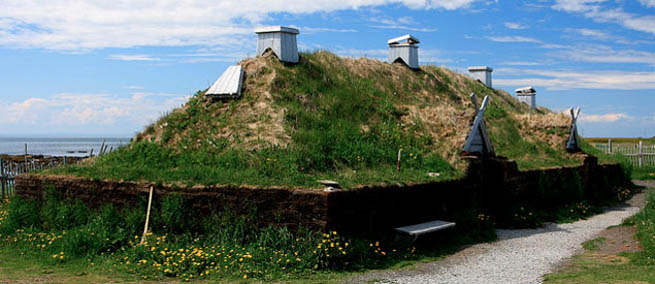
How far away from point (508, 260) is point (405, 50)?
13470 mm

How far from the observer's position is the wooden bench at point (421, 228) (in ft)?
35.9

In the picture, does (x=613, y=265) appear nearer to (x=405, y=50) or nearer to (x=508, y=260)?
(x=508, y=260)

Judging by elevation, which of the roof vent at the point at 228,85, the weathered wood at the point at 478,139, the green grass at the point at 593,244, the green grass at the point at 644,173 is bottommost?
the green grass at the point at 593,244

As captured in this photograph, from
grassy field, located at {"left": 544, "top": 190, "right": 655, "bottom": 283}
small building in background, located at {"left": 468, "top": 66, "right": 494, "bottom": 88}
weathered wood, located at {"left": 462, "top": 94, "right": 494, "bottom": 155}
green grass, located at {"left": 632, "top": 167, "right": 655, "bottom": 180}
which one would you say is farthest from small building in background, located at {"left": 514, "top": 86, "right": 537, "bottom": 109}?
grassy field, located at {"left": 544, "top": 190, "right": 655, "bottom": 283}

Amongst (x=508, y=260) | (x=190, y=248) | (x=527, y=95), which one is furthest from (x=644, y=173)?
(x=190, y=248)

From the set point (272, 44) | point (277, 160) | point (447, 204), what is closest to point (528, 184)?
point (447, 204)

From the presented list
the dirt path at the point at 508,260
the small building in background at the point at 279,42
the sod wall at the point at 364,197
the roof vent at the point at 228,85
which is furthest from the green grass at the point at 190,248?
the small building in background at the point at 279,42

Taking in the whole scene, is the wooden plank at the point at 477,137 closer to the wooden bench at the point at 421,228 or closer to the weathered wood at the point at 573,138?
the wooden bench at the point at 421,228

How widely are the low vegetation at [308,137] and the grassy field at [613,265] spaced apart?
348cm

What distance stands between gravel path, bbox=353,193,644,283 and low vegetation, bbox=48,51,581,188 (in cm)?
194

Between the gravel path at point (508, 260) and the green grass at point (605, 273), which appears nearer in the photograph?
the green grass at point (605, 273)

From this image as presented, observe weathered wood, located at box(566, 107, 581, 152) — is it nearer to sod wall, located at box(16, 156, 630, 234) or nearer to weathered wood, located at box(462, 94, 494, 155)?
→ sod wall, located at box(16, 156, 630, 234)

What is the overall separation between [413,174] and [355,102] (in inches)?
204

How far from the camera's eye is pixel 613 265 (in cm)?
976
